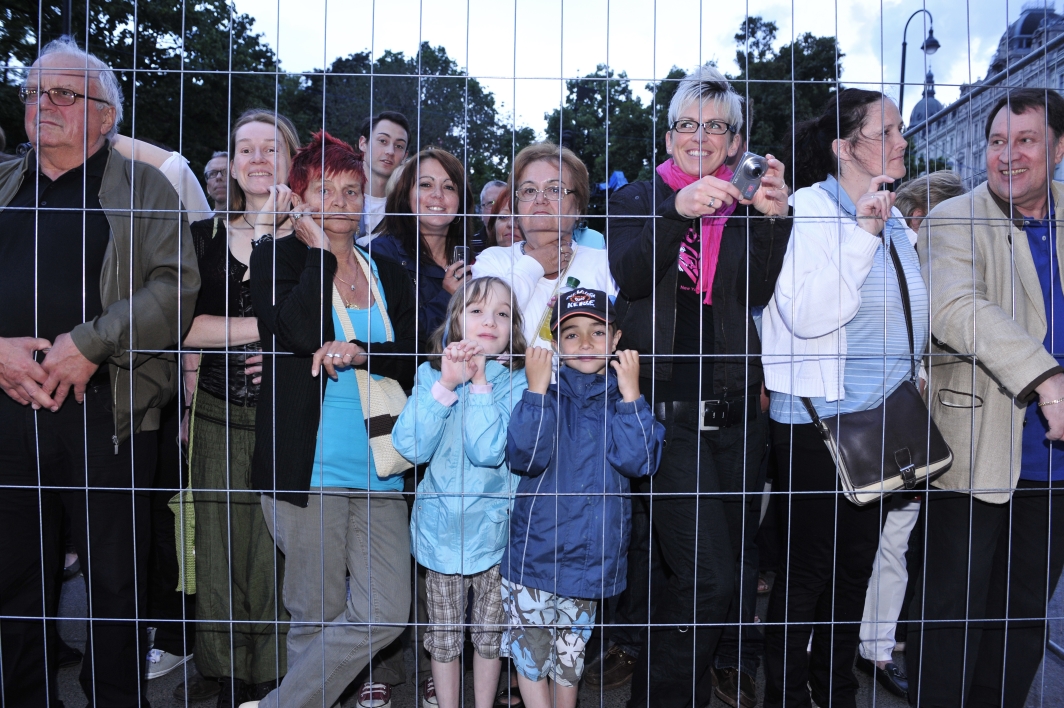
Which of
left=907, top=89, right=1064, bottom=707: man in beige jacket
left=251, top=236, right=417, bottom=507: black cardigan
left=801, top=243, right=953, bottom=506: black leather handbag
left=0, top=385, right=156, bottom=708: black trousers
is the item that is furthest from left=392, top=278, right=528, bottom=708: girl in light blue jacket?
left=907, top=89, right=1064, bottom=707: man in beige jacket

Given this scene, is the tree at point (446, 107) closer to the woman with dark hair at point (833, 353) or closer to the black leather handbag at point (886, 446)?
the woman with dark hair at point (833, 353)

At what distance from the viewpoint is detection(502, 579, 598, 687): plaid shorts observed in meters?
2.59

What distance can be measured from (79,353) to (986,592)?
9.35 feet

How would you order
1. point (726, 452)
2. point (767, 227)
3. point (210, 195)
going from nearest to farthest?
point (767, 227) < point (726, 452) < point (210, 195)

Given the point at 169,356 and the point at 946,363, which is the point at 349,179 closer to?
the point at 169,356

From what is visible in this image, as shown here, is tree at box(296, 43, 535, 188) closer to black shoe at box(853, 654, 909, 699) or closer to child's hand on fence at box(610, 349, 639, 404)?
child's hand on fence at box(610, 349, 639, 404)

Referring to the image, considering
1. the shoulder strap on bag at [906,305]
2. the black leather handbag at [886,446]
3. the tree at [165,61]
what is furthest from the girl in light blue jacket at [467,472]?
the tree at [165,61]

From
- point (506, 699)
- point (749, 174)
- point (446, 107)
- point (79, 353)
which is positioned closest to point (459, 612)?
point (506, 699)

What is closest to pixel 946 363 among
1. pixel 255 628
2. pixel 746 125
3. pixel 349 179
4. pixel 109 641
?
pixel 746 125

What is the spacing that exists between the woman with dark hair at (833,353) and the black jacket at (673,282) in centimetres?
8

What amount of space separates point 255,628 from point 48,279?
52.2 inches

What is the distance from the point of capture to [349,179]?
279cm

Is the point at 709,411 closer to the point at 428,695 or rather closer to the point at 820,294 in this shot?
the point at 820,294

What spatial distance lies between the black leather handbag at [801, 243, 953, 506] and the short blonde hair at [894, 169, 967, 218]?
56.1 inches
